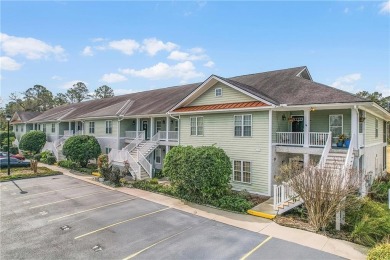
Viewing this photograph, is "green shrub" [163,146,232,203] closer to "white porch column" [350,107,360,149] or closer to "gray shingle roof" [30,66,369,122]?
"gray shingle roof" [30,66,369,122]

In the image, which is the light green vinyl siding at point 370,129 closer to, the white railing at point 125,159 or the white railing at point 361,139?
the white railing at point 361,139

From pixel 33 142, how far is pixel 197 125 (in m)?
27.8

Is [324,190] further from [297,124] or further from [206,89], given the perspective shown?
[206,89]

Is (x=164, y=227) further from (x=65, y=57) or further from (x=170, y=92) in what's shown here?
(x=170, y=92)

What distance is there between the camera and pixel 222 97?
56.7 feet

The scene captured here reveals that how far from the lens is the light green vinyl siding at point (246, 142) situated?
49.9 ft

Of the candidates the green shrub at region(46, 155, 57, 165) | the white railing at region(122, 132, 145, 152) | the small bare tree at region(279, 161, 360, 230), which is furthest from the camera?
the green shrub at region(46, 155, 57, 165)

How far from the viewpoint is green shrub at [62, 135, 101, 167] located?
24547mm

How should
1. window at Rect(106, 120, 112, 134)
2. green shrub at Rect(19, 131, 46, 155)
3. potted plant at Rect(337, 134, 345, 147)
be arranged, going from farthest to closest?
green shrub at Rect(19, 131, 46, 155), window at Rect(106, 120, 112, 134), potted plant at Rect(337, 134, 345, 147)

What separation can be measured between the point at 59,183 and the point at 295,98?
62.7ft

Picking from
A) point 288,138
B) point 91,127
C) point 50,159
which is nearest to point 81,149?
point 91,127

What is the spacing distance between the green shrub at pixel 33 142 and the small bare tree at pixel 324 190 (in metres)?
35.9

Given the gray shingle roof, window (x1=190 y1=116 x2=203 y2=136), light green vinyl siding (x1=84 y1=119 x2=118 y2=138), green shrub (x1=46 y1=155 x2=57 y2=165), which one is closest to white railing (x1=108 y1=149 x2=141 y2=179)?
light green vinyl siding (x1=84 y1=119 x2=118 y2=138)

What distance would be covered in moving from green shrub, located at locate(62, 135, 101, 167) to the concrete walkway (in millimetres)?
12154
